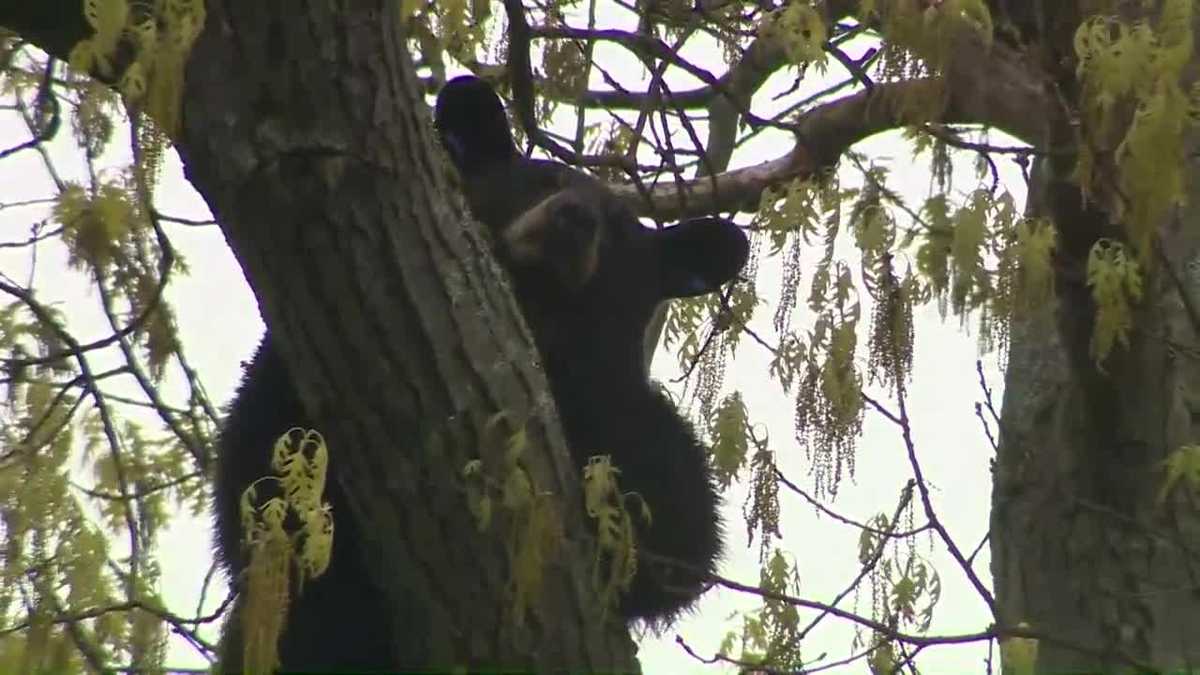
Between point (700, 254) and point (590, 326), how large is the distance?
17.9 inches

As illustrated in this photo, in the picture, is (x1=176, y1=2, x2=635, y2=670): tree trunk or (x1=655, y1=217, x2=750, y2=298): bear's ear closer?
(x1=176, y1=2, x2=635, y2=670): tree trunk

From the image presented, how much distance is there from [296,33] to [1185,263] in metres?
2.89

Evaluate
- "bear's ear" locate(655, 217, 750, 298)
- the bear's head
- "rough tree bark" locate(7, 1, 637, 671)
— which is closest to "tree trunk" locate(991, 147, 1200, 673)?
"bear's ear" locate(655, 217, 750, 298)

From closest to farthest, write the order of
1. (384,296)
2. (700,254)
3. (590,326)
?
(384,296), (590,326), (700,254)

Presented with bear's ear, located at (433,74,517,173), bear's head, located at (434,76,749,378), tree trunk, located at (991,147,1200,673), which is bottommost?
tree trunk, located at (991,147,1200,673)

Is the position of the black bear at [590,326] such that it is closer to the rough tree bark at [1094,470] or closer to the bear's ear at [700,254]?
the bear's ear at [700,254]

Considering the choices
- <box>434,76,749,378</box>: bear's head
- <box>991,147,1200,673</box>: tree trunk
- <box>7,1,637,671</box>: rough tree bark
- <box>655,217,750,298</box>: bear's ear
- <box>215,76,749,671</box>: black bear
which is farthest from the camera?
<box>655,217,750,298</box>: bear's ear

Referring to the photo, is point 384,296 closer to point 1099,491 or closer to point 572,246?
point 572,246

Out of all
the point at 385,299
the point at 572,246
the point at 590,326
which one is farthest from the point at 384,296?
the point at 590,326

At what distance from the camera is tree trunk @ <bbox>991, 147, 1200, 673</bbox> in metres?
3.83

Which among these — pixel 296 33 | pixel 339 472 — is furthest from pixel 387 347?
pixel 296 33

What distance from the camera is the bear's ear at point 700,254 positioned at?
4.73 meters

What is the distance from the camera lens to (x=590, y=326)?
458 cm

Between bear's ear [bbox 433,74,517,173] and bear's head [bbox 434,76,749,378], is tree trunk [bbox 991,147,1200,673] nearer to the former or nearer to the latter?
bear's head [bbox 434,76,749,378]
